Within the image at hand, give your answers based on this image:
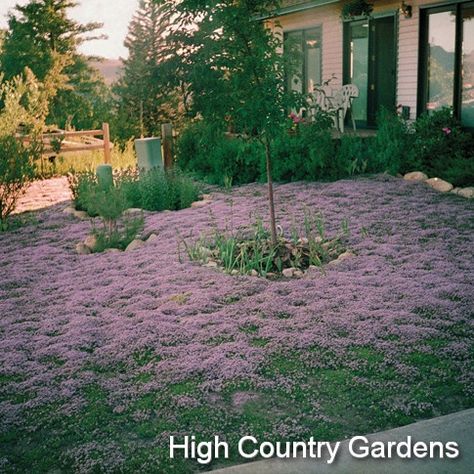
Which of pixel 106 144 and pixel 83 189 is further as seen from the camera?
pixel 106 144

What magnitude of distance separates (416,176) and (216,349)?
6795 millimetres

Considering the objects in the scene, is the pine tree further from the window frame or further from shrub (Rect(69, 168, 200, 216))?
shrub (Rect(69, 168, 200, 216))

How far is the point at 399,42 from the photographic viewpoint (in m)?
13.7

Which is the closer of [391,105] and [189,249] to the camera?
[189,249]

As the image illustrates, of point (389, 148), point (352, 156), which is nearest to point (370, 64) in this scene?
point (352, 156)

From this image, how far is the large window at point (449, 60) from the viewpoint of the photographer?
12.0m

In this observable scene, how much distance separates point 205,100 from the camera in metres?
6.78

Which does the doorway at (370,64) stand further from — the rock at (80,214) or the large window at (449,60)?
the rock at (80,214)

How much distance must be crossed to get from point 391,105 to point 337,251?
828 centimetres

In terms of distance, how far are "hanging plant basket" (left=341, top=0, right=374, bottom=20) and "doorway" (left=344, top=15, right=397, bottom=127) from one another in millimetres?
463

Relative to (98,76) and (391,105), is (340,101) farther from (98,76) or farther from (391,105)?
(98,76)

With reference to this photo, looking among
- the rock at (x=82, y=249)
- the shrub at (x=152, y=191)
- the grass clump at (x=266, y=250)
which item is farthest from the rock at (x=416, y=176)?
the rock at (x=82, y=249)

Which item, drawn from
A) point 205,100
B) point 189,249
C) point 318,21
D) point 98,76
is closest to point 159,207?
point 189,249

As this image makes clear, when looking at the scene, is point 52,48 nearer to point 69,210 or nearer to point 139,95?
point 139,95
